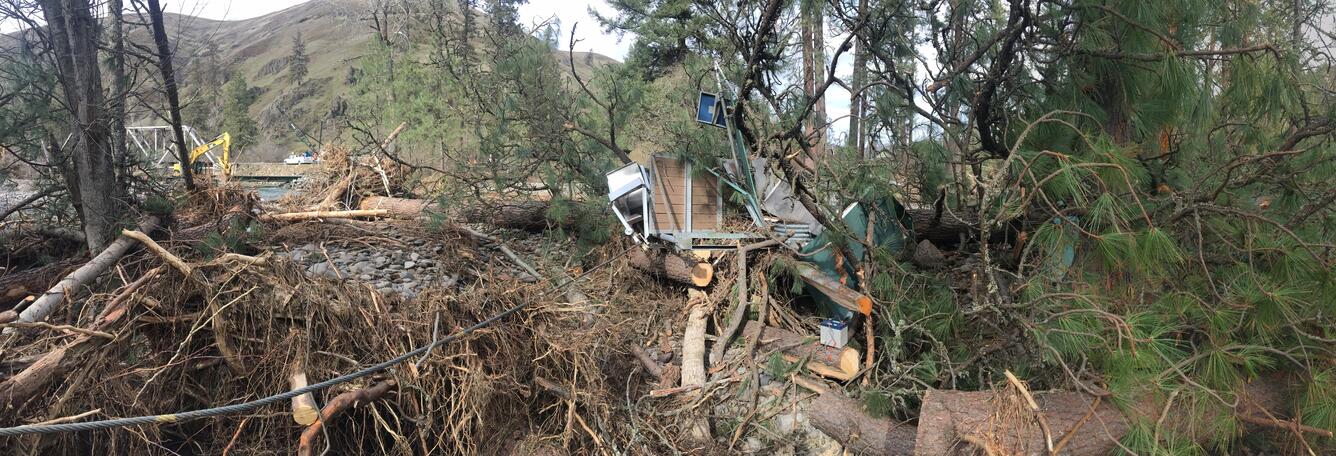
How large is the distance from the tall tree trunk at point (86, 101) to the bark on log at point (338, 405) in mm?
3182

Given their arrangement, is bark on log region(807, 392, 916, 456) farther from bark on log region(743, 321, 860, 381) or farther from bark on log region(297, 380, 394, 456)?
bark on log region(297, 380, 394, 456)

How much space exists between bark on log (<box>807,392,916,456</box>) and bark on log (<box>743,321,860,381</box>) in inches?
12.4

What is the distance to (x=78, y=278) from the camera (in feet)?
12.6

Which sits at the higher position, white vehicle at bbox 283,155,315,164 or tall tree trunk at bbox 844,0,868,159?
tall tree trunk at bbox 844,0,868,159

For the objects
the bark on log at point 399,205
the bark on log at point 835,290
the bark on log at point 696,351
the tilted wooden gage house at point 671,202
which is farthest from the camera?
the bark on log at point 399,205

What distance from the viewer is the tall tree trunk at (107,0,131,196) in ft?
16.5

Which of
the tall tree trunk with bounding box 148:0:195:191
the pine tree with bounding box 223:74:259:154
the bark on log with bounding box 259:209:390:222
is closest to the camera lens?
the tall tree trunk with bounding box 148:0:195:191

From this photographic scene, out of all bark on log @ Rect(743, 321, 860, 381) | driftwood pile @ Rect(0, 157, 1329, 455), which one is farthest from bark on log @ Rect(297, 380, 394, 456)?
bark on log @ Rect(743, 321, 860, 381)

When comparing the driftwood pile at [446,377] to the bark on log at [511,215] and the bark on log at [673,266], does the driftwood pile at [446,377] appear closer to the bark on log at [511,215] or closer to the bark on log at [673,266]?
the bark on log at [673,266]

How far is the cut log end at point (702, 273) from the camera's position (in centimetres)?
528

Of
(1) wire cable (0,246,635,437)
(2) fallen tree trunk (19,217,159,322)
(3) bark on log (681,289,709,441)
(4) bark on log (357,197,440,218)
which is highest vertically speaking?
(2) fallen tree trunk (19,217,159,322)

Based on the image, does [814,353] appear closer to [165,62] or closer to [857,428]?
[857,428]

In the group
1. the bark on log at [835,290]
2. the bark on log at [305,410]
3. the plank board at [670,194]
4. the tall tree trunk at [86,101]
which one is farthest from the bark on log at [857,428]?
the tall tree trunk at [86,101]

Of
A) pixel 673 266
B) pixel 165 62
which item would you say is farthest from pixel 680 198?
pixel 165 62
